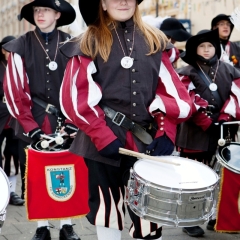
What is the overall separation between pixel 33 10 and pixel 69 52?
1.44m

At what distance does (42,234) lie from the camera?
465cm

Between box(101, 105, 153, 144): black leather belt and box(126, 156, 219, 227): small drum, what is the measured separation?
0.30 metres

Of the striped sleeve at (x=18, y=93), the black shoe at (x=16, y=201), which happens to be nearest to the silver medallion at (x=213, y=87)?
the striped sleeve at (x=18, y=93)

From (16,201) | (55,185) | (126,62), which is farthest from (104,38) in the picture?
(16,201)

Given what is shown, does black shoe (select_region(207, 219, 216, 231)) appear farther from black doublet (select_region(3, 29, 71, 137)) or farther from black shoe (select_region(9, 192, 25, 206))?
black shoe (select_region(9, 192, 25, 206))

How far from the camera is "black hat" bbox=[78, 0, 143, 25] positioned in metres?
3.61

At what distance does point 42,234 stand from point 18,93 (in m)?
Answer: 1.10

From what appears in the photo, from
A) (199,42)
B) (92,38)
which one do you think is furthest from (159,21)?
(92,38)

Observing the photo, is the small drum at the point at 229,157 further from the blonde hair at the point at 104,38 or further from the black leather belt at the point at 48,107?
the black leather belt at the point at 48,107

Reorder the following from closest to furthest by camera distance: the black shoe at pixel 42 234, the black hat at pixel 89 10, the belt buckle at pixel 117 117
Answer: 1. the belt buckle at pixel 117 117
2. the black hat at pixel 89 10
3. the black shoe at pixel 42 234

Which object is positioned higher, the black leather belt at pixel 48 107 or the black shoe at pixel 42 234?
the black leather belt at pixel 48 107

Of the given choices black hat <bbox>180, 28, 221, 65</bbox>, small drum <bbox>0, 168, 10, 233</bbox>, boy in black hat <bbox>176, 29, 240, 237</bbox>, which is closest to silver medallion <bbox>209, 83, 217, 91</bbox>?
boy in black hat <bbox>176, 29, 240, 237</bbox>

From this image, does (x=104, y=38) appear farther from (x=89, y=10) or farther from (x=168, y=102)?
(x=168, y=102)

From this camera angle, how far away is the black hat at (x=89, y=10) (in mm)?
3613
